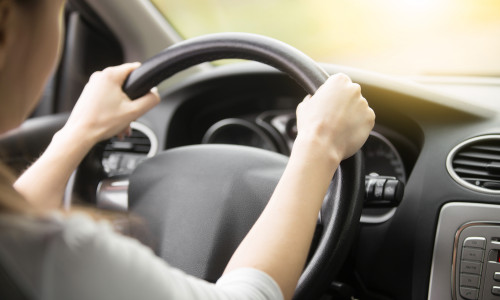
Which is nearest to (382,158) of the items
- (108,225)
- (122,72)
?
(122,72)

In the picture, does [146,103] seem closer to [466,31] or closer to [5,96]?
[5,96]

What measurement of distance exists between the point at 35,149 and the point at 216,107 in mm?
443

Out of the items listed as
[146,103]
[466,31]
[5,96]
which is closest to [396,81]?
[146,103]

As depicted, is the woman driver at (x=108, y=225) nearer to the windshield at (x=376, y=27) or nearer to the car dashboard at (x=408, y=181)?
the car dashboard at (x=408, y=181)

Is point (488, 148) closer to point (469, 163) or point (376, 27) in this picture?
point (469, 163)

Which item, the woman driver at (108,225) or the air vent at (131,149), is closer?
the woman driver at (108,225)

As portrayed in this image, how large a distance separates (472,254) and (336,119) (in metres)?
0.35

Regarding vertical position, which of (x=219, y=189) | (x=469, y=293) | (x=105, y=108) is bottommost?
(x=469, y=293)

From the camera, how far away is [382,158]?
1027mm

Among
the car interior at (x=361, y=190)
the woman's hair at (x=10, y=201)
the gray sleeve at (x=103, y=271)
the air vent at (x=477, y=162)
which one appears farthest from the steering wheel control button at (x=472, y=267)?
the woman's hair at (x=10, y=201)

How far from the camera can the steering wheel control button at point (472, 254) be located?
79 cm

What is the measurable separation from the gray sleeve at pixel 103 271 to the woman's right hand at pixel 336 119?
24 cm

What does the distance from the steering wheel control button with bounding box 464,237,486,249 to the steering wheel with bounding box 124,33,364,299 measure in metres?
0.25

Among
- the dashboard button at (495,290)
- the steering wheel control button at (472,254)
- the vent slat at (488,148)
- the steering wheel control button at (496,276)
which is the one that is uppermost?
the vent slat at (488,148)
